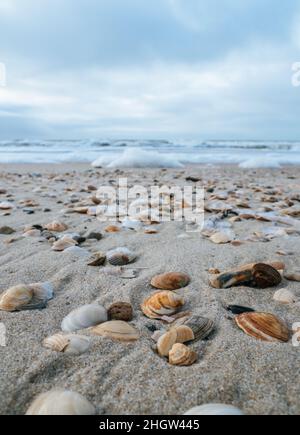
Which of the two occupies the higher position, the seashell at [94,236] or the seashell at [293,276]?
the seashell at [293,276]

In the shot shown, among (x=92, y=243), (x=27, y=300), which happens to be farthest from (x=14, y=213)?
(x=27, y=300)

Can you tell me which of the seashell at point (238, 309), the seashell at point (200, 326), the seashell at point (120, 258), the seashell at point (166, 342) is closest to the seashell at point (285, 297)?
the seashell at point (238, 309)

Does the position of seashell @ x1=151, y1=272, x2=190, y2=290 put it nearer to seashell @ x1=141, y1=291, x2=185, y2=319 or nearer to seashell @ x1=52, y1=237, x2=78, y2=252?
seashell @ x1=141, y1=291, x2=185, y2=319

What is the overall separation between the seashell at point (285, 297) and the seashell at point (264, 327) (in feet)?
0.71

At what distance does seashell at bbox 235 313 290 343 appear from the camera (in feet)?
3.77

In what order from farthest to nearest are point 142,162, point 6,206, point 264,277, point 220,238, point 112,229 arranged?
point 142,162 < point 6,206 < point 112,229 < point 220,238 < point 264,277

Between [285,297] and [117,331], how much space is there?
2.28 feet

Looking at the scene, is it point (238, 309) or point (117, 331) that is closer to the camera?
point (117, 331)

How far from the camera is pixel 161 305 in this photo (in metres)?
1.35

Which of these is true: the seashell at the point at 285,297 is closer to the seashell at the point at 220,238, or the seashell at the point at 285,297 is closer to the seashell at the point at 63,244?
the seashell at the point at 220,238

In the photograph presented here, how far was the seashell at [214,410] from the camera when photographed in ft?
2.69

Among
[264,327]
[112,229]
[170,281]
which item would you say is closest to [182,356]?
[264,327]

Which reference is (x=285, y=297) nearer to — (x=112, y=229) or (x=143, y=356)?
(x=143, y=356)
